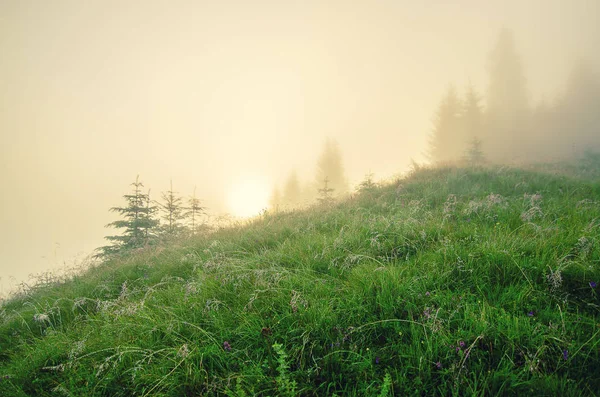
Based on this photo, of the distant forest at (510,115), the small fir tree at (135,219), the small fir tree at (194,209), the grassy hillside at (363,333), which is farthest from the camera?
the distant forest at (510,115)

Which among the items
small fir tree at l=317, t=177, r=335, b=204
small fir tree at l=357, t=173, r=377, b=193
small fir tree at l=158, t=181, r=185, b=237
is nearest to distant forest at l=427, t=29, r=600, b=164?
small fir tree at l=317, t=177, r=335, b=204

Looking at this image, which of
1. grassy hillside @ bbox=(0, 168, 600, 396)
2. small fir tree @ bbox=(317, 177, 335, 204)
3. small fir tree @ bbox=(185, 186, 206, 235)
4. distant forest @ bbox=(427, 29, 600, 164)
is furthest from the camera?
distant forest @ bbox=(427, 29, 600, 164)

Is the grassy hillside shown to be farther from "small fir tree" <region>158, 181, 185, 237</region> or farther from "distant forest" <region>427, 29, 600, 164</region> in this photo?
"distant forest" <region>427, 29, 600, 164</region>

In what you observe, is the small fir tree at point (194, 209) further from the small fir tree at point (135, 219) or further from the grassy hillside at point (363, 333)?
the grassy hillside at point (363, 333)

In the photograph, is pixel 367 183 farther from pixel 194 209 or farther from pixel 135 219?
pixel 135 219

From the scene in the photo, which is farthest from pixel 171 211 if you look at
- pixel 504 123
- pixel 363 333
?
pixel 504 123

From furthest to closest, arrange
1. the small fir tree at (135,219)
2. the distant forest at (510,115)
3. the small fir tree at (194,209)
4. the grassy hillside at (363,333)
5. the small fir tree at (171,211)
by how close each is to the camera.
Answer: the distant forest at (510,115), the small fir tree at (194,209), the small fir tree at (171,211), the small fir tree at (135,219), the grassy hillside at (363,333)

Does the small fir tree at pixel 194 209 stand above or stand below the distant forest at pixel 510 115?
below

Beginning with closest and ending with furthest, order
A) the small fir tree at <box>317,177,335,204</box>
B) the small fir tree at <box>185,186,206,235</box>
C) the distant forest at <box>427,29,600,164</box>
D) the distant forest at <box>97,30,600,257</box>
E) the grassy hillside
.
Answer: the grassy hillside, the small fir tree at <box>317,177,335,204</box>, the small fir tree at <box>185,186,206,235</box>, the distant forest at <box>97,30,600,257</box>, the distant forest at <box>427,29,600,164</box>

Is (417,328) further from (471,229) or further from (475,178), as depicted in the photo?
(475,178)

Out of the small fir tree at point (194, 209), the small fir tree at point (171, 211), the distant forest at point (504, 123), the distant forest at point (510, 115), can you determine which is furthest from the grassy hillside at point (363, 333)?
the distant forest at point (510, 115)

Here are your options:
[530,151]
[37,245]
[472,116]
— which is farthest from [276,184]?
[37,245]

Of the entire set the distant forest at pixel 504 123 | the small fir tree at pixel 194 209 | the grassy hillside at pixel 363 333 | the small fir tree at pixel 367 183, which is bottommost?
the grassy hillside at pixel 363 333

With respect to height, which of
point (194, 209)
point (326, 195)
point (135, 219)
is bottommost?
point (135, 219)
